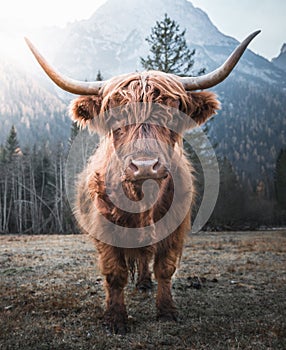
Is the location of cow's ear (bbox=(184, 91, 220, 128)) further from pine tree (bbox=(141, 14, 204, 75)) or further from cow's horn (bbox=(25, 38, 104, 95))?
pine tree (bbox=(141, 14, 204, 75))

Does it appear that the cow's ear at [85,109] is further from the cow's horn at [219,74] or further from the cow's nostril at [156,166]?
the cow's nostril at [156,166]

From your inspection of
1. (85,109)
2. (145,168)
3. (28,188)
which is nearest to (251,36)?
(145,168)

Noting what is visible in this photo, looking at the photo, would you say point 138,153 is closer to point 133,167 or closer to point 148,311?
point 133,167

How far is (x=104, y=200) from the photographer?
3760 mm

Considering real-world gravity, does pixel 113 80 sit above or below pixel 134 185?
above

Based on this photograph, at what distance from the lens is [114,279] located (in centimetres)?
388

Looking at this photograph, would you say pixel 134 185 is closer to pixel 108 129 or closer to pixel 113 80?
pixel 108 129

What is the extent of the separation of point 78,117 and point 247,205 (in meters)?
38.7

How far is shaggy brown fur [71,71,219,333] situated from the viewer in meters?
3.25

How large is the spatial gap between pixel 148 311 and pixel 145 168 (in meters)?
2.37

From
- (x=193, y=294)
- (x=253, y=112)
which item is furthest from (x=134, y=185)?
(x=253, y=112)

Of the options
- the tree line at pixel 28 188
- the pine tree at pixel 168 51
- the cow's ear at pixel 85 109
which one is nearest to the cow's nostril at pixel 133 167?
the cow's ear at pixel 85 109

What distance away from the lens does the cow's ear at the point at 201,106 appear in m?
3.88

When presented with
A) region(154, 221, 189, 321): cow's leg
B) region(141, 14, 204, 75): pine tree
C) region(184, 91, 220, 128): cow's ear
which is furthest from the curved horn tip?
region(141, 14, 204, 75): pine tree
